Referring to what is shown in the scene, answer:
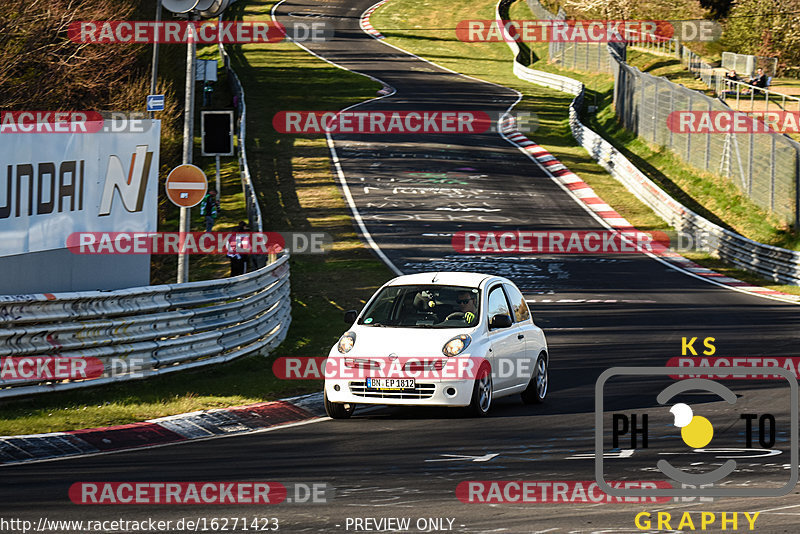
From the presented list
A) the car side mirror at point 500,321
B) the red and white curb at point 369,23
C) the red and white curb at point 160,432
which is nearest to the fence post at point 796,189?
the car side mirror at point 500,321

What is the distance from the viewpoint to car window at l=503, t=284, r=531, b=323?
14.2 metres

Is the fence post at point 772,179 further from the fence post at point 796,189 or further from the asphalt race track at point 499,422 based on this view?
the asphalt race track at point 499,422

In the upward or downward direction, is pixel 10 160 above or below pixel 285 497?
above

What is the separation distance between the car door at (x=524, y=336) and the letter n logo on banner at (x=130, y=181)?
5510 millimetres

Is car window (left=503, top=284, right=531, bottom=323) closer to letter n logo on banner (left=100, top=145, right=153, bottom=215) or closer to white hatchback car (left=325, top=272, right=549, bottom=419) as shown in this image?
white hatchback car (left=325, top=272, right=549, bottom=419)

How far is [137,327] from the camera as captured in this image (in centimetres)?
1408

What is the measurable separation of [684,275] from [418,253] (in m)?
6.59

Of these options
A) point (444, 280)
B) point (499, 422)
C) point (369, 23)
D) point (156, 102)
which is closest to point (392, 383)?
point (499, 422)

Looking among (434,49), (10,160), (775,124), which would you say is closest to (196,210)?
(775,124)

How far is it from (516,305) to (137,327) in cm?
470

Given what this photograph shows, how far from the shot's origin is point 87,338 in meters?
13.4

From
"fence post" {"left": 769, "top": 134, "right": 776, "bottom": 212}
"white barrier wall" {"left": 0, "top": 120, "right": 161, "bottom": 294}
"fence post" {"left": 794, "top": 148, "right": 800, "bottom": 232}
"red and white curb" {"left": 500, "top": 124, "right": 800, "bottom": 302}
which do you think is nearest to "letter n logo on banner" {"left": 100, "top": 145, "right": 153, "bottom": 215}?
"white barrier wall" {"left": 0, "top": 120, "right": 161, "bottom": 294}

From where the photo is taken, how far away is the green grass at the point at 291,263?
12875 mm

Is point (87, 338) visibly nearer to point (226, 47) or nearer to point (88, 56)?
point (88, 56)
